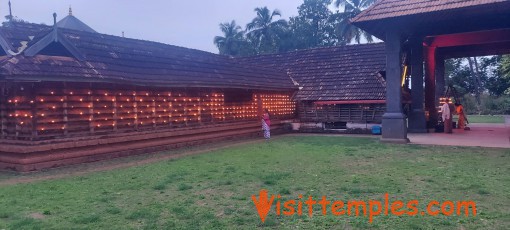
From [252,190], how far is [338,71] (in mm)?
16487

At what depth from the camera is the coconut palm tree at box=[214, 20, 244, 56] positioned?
167 ft

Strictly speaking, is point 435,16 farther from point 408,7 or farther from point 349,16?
point 349,16

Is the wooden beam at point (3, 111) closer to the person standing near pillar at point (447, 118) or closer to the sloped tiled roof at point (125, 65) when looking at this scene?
the sloped tiled roof at point (125, 65)

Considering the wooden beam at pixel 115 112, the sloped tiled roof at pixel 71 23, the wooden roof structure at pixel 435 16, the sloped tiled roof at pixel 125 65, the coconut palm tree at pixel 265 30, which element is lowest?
the wooden beam at pixel 115 112

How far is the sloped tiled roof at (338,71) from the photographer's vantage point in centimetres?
2069

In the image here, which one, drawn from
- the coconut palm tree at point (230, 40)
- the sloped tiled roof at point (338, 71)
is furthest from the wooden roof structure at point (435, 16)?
the coconut palm tree at point (230, 40)

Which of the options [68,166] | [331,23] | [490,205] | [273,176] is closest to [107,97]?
[68,166]

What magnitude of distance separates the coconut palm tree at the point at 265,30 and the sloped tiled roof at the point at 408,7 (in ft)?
107

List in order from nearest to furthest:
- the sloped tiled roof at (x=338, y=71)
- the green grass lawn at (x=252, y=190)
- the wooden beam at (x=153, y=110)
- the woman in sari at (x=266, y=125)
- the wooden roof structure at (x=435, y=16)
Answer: the green grass lawn at (x=252, y=190)
the wooden roof structure at (x=435, y=16)
the wooden beam at (x=153, y=110)
the woman in sari at (x=266, y=125)
the sloped tiled roof at (x=338, y=71)

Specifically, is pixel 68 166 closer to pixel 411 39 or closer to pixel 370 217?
pixel 370 217

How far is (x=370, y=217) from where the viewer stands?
5.78 m

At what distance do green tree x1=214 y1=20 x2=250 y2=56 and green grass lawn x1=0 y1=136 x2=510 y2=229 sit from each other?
127 feet

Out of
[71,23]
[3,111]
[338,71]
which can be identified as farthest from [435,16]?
[71,23]

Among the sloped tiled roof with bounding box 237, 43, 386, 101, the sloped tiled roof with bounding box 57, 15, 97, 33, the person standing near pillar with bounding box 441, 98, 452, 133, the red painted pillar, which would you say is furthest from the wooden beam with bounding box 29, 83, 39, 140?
the sloped tiled roof with bounding box 57, 15, 97, 33
